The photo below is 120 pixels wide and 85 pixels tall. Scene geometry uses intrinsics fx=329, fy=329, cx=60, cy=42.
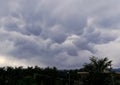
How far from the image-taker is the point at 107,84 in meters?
47.6

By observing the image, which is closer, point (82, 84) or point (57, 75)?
point (82, 84)

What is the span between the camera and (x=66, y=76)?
62812 mm

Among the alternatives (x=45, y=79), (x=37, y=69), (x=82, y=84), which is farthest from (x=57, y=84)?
(x=37, y=69)

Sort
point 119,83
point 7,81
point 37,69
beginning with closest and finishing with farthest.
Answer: point 119,83, point 7,81, point 37,69

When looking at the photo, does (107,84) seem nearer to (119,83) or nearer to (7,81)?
(119,83)

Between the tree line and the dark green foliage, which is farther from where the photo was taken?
the dark green foliage

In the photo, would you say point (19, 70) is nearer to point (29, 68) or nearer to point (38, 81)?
point (29, 68)

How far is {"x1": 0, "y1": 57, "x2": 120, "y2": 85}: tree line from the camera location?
158ft

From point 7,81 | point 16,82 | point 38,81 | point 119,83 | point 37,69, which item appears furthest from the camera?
point 37,69

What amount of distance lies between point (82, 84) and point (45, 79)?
397 inches

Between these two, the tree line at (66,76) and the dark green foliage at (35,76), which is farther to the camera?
the dark green foliage at (35,76)

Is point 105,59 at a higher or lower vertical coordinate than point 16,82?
higher

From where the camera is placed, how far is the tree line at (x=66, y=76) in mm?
48062

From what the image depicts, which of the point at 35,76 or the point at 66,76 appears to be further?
the point at 66,76
